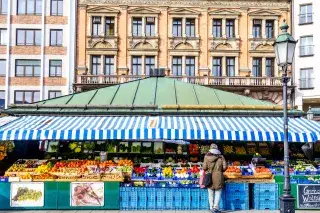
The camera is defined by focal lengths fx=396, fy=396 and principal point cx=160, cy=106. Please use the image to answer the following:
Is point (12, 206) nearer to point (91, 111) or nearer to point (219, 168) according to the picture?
point (91, 111)

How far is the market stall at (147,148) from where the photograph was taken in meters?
12.3

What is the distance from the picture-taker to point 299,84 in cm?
3409

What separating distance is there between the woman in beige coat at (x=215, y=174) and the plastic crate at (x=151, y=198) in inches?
69.9

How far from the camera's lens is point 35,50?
34.1m

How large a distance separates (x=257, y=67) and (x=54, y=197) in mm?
25942

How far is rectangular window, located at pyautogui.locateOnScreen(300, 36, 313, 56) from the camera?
3450 cm

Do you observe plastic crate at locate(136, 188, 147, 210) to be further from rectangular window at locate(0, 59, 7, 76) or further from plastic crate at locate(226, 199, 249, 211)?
rectangular window at locate(0, 59, 7, 76)

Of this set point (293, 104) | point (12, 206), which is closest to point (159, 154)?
point (12, 206)

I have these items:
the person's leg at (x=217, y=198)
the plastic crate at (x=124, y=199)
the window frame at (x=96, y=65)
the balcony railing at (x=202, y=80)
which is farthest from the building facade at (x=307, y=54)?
the plastic crate at (x=124, y=199)

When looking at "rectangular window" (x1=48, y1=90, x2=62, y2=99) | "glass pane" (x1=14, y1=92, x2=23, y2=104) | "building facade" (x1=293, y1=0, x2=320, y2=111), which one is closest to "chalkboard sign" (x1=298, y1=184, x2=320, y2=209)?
"building facade" (x1=293, y1=0, x2=320, y2=111)

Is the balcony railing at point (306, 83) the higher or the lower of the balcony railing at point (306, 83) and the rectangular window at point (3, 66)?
the lower

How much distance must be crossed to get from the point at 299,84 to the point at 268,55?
3.64m

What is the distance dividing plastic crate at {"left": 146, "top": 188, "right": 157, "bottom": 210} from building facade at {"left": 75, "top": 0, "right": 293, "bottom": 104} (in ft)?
71.6

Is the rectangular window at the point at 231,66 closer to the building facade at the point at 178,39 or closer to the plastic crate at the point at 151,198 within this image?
the building facade at the point at 178,39
